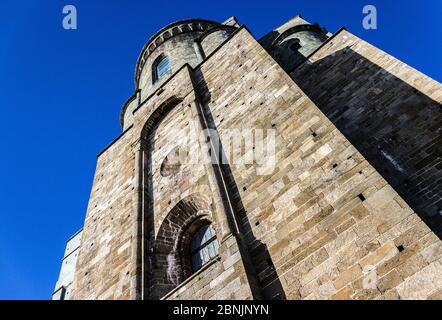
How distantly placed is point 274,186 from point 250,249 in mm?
1204

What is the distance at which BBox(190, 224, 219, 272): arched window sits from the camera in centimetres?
830

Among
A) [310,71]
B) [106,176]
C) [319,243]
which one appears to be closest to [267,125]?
[319,243]

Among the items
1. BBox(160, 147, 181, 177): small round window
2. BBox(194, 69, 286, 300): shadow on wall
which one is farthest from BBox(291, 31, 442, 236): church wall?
BBox(160, 147, 181, 177): small round window

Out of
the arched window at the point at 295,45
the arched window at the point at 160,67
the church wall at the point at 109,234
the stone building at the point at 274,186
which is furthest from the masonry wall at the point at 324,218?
the arched window at the point at 160,67

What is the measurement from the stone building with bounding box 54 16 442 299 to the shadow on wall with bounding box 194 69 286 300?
2 centimetres

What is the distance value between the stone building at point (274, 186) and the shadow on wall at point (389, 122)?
3 centimetres

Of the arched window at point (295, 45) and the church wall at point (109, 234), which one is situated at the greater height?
the arched window at point (295, 45)

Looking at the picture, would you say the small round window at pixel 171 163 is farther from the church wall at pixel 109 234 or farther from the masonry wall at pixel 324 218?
the masonry wall at pixel 324 218

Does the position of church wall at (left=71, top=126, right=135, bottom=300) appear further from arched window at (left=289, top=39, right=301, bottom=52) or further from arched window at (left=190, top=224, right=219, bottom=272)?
arched window at (left=289, top=39, right=301, bottom=52)

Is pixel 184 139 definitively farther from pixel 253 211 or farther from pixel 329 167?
pixel 329 167

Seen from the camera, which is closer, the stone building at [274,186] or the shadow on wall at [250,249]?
the stone building at [274,186]

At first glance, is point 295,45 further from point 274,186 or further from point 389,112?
point 274,186

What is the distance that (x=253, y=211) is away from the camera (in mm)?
6953

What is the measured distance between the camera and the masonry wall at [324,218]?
15.1 ft
